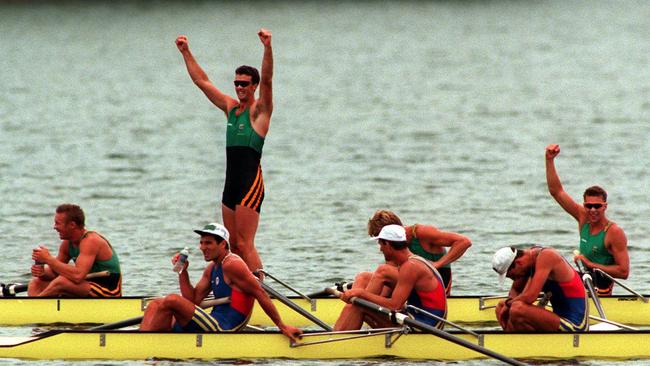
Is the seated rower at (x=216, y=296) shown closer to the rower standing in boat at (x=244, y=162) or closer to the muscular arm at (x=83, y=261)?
the rower standing in boat at (x=244, y=162)

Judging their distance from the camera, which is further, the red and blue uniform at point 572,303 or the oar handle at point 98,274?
the oar handle at point 98,274

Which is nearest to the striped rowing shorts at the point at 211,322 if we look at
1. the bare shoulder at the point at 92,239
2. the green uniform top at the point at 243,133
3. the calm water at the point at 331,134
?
the calm water at the point at 331,134

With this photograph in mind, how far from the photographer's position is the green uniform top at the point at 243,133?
80.7ft

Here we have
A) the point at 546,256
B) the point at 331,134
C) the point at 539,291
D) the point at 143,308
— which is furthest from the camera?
the point at 331,134

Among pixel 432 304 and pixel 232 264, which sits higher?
pixel 232 264

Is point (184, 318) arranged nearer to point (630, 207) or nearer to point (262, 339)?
point (262, 339)

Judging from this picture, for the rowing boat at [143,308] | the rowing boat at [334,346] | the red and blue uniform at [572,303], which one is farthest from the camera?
the rowing boat at [143,308]

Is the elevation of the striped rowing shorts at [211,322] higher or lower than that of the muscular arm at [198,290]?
lower

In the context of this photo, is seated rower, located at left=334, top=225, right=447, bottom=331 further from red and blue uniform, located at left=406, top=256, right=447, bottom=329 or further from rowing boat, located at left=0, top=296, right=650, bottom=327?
rowing boat, located at left=0, top=296, right=650, bottom=327

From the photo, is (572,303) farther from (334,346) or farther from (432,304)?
(334,346)

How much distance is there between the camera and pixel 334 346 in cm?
2216

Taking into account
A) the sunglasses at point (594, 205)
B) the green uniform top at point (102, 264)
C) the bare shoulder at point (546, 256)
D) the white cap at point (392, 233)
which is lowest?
the green uniform top at point (102, 264)

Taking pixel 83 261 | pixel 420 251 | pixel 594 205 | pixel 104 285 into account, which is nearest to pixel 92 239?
pixel 83 261

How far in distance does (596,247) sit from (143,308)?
267 inches
